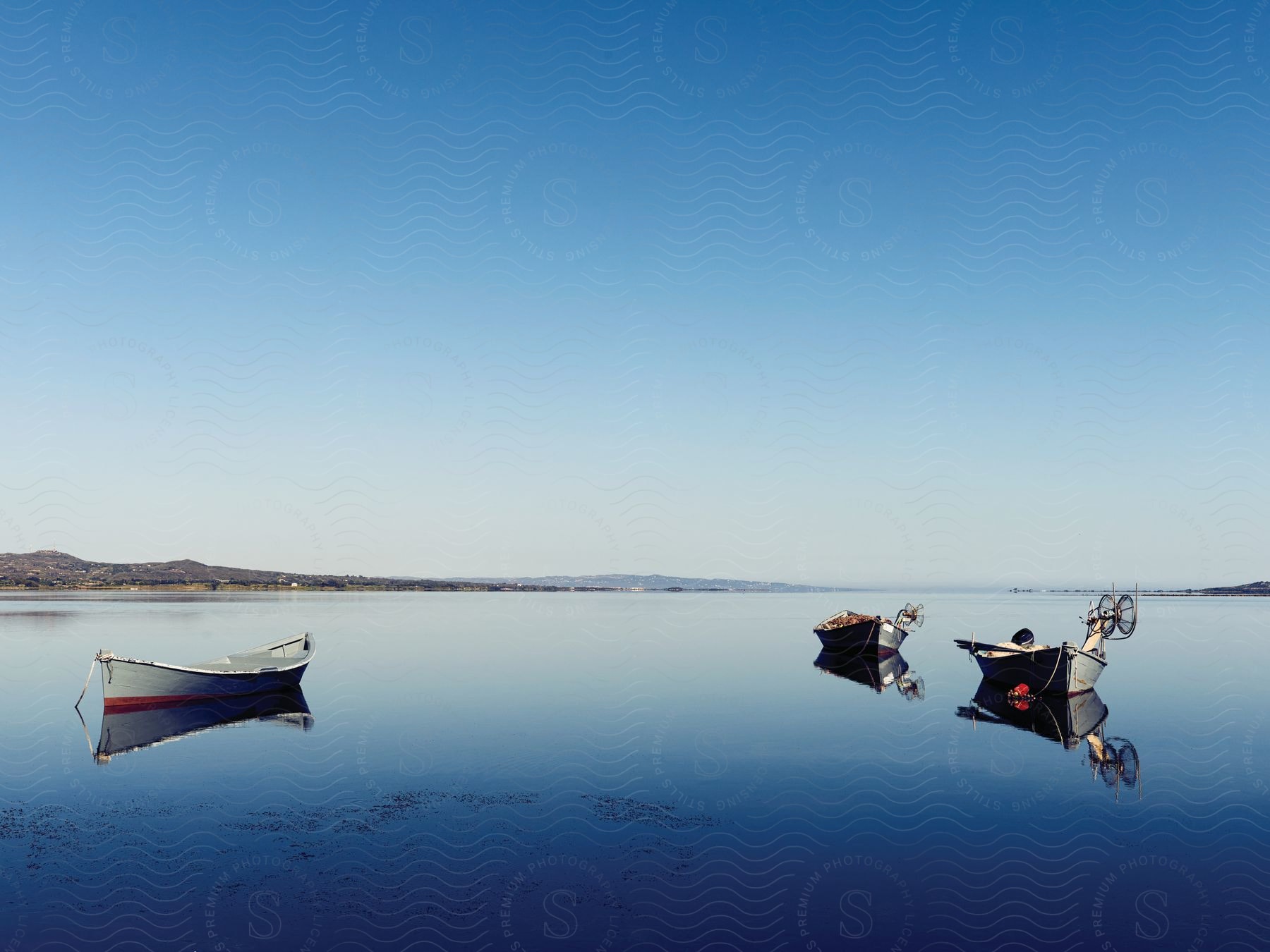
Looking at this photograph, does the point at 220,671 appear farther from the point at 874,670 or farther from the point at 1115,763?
the point at 874,670

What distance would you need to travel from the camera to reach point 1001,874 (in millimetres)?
17375

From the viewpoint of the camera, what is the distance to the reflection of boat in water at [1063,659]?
41219 mm

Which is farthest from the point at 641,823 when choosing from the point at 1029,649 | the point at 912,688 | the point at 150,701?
the point at 912,688

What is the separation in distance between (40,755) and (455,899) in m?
21.2

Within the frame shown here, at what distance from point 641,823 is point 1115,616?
34.2 m

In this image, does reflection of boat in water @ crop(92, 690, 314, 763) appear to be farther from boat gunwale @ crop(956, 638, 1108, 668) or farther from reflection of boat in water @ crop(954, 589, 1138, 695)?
reflection of boat in water @ crop(954, 589, 1138, 695)

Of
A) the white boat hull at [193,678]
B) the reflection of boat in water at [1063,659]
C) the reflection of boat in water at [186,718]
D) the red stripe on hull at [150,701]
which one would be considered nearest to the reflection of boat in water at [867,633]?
the reflection of boat in water at [1063,659]

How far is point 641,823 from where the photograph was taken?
20.6 metres

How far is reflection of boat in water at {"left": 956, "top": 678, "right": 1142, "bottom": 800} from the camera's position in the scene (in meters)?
27.4

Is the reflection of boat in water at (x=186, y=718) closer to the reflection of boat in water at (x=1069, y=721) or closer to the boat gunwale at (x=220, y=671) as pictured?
the boat gunwale at (x=220, y=671)

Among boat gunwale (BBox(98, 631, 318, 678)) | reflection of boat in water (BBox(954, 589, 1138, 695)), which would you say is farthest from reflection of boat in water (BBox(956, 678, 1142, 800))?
boat gunwale (BBox(98, 631, 318, 678))

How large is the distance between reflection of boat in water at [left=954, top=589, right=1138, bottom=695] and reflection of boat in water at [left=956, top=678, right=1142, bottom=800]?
69 centimetres

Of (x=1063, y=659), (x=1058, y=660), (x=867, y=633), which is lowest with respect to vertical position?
(x=867, y=633)

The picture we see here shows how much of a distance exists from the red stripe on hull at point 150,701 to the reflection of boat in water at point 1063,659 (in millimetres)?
40400
